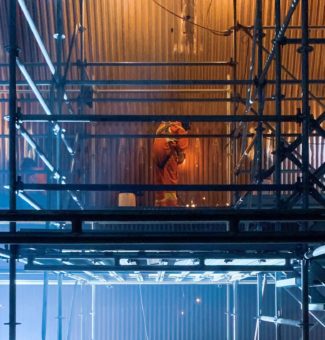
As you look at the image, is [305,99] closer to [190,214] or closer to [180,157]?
[190,214]

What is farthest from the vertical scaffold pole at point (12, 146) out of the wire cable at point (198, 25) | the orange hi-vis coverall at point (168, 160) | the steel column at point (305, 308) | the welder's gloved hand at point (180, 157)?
the wire cable at point (198, 25)

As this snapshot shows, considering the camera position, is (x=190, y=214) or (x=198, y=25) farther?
(x=198, y=25)

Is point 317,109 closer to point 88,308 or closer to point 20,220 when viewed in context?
point 88,308

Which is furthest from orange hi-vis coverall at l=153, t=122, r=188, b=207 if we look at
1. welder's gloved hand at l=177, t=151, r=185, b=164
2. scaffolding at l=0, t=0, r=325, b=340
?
scaffolding at l=0, t=0, r=325, b=340

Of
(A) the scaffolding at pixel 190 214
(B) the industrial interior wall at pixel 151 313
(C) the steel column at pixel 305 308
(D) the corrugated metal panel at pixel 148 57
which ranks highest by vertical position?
(D) the corrugated metal panel at pixel 148 57

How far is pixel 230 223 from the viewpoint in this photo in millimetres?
3135

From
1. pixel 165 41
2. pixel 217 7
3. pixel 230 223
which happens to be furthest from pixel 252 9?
pixel 230 223

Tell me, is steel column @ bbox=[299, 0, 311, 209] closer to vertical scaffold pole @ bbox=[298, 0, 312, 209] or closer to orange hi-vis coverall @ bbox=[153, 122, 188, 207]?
vertical scaffold pole @ bbox=[298, 0, 312, 209]

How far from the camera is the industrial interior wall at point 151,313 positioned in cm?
1234

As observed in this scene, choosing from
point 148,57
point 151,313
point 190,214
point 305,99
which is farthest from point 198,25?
point 190,214

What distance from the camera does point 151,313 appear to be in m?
12.5

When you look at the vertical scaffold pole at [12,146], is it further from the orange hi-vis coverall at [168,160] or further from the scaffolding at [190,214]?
the orange hi-vis coverall at [168,160]

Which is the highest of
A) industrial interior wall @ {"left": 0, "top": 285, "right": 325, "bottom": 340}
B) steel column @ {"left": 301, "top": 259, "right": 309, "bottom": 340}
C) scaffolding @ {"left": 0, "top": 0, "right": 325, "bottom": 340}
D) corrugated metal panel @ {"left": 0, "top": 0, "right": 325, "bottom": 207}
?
corrugated metal panel @ {"left": 0, "top": 0, "right": 325, "bottom": 207}

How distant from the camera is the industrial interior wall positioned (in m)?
12.3
